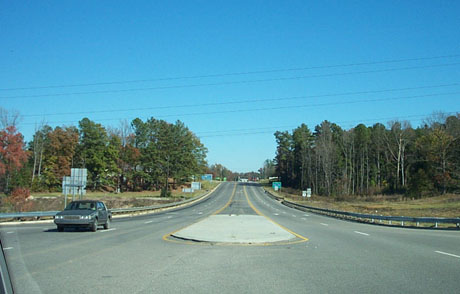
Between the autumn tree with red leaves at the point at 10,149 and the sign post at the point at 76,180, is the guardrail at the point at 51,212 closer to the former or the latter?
the sign post at the point at 76,180

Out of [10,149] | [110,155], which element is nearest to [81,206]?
[10,149]

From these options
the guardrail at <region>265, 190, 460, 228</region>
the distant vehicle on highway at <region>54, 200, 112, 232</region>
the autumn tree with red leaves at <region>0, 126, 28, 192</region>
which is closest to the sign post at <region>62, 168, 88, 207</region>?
the distant vehicle on highway at <region>54, 200, 112, 232</region>

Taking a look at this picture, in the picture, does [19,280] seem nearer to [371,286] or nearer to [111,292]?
[111,292]

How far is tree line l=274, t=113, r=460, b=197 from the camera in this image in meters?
84.1

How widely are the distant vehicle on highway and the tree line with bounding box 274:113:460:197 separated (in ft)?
241

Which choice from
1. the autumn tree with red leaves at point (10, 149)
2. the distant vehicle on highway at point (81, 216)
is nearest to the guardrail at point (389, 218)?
the distant vehicle on highway at point (81, 216)

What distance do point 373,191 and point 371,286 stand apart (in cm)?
10196

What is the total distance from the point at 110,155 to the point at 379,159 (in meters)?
73.6

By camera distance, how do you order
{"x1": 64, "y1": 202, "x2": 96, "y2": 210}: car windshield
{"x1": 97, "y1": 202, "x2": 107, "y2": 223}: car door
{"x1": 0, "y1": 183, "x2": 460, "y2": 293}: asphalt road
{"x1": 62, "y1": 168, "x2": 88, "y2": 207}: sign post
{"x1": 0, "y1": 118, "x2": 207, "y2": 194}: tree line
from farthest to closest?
{"x1": 0, "y1": 118, "x2": 207, "y2": 194}: tree line → {"x1": 62, "y1": 168, "x2": 88, "y2": 207}: sign post → {"x1": 97, "y1": 202, "x2": 107, "y2": 223}: car door → {"x1": 64, "y1": 202, "x2": 96, "y2": 210}: car windshield → {"x1": 0, "y1": 183, "x2": 460, "y2": 293}: asphalt road

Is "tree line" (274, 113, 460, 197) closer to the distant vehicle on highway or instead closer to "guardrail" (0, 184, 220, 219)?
"guardrail" (0, 184, 220, 219)

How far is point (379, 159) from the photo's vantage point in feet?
393

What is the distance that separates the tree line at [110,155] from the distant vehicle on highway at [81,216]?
235 ft

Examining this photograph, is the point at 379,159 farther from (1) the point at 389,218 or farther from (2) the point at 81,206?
(2) the point at 81,206

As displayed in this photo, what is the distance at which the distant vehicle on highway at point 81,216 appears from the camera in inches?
805
